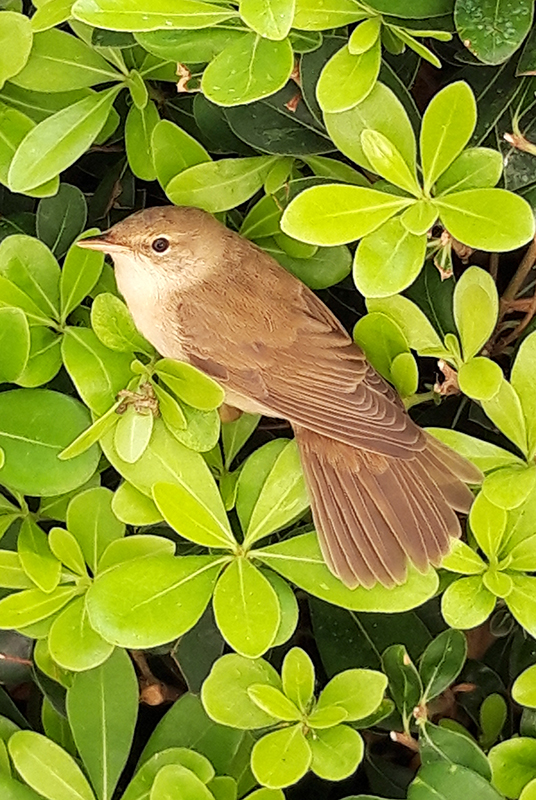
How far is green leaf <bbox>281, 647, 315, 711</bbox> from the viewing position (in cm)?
105

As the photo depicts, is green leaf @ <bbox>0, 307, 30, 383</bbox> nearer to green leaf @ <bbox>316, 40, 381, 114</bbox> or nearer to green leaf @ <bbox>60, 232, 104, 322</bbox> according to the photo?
green leaf @ <bbox>60, 232, 104, 322</bbox>

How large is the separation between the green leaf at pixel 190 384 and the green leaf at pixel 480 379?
27 cm

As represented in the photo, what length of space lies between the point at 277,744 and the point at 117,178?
758 mm

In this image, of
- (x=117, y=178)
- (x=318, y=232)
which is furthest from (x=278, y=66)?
(x=117, y=178)

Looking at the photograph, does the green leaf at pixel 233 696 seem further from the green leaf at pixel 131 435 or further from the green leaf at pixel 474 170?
the green leaf at pixel 474 170

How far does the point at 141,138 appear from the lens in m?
1.18

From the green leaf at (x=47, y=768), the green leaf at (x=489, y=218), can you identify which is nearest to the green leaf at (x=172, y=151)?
the green leaf at (x=489, y=218)

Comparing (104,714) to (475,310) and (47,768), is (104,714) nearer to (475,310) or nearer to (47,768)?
(47,768)

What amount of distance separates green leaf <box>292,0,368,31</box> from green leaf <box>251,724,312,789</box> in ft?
2.45

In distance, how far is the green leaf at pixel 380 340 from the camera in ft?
3.57

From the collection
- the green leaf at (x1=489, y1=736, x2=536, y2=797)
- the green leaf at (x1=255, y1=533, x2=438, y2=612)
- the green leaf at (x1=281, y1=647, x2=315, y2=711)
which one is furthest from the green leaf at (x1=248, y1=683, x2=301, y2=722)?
the green leaf at (x1=489, y1=736, x2=536, y2=797)

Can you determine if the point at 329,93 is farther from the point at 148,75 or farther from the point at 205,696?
the point at 205,696

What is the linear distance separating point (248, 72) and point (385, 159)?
0.17 m

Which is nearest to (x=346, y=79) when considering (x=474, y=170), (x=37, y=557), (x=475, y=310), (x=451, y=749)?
(x=474, y=170)
